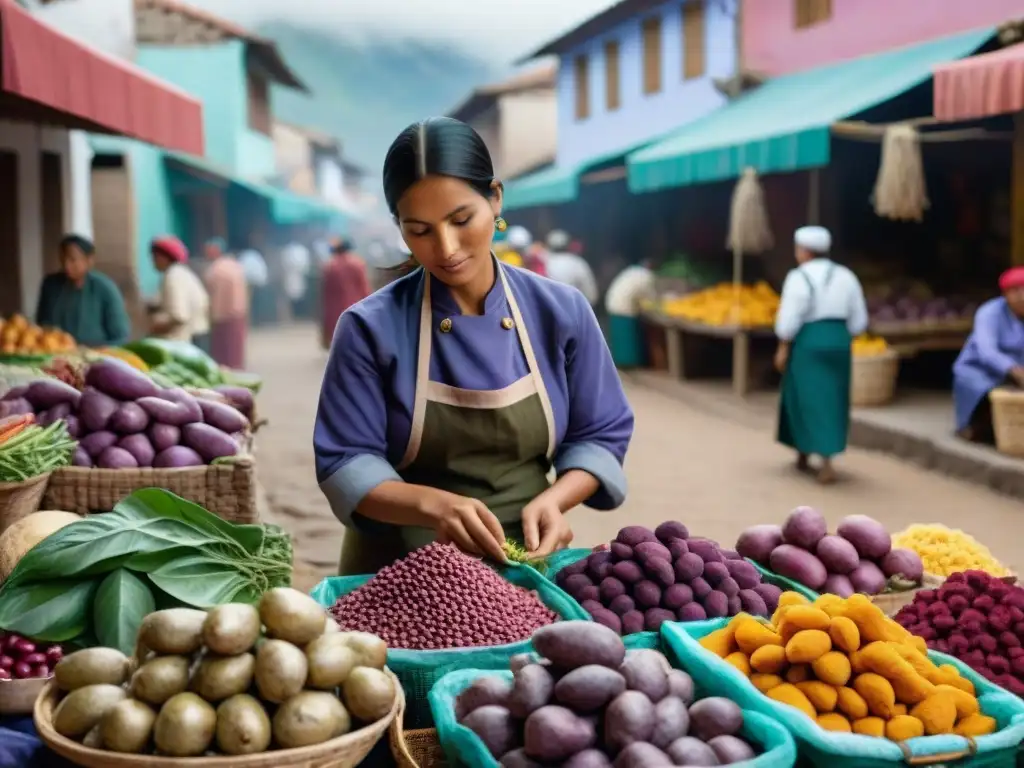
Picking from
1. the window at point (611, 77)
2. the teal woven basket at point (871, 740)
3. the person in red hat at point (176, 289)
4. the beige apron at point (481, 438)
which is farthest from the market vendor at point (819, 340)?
the window at point (611, 77)

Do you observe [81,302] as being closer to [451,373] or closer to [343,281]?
[451,373]

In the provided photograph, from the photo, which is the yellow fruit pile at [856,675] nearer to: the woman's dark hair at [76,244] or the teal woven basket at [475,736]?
the teal woven basket at [475,736]

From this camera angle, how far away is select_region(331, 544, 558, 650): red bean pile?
2453 mm

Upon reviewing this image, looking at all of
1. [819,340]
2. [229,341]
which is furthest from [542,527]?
[229,341]

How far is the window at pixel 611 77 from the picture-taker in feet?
79.4

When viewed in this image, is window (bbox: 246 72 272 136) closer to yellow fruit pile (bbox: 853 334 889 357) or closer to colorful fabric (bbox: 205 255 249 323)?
colorful fabric (bbox: 205 255 249 323)

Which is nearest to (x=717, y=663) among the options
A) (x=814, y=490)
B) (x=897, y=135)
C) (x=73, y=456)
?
(x=73, y=456)

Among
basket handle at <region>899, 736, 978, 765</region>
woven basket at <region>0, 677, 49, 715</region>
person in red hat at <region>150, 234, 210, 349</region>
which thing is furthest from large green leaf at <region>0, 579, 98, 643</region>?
person in red hat at <region>150, 234, 210, 349</region>

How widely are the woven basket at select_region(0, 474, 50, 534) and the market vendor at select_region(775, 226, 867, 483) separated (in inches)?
247

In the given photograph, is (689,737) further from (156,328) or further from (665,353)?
(665,353)

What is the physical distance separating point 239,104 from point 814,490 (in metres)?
24.9

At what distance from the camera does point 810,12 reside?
15.9m

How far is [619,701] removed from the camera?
2020 mm

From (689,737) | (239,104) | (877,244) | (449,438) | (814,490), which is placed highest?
(239,104)
